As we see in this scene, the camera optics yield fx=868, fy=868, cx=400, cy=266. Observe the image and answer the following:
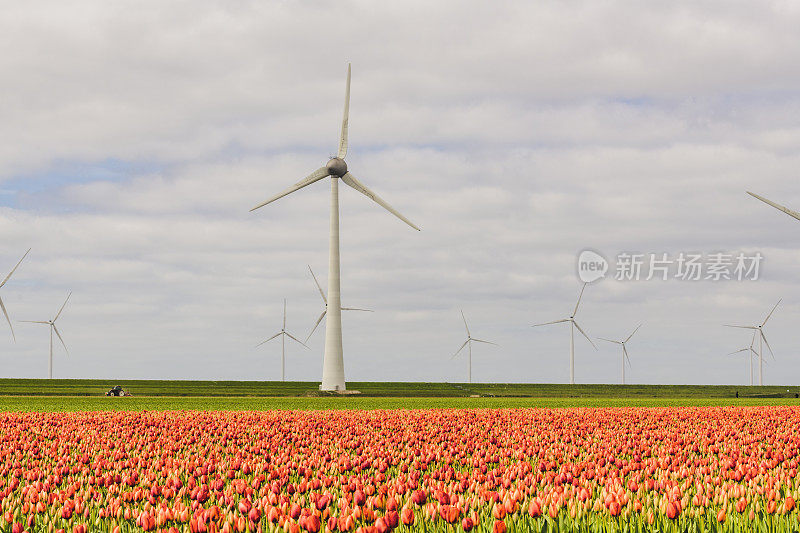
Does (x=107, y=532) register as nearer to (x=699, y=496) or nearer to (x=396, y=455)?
(x=699, y=496)

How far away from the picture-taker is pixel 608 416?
1278 inches

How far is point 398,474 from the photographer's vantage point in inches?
572

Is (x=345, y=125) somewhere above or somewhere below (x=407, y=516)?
above

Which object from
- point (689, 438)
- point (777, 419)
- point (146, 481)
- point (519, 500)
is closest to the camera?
point (519, 500)

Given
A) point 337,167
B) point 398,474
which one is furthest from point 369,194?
point 398,474

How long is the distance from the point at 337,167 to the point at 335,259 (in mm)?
10489

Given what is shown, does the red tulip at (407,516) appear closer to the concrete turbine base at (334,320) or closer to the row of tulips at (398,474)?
the row of tulips at (398,474)

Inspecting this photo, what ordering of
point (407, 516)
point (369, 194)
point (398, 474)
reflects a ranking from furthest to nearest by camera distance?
1. point (369, 194)
2. point (398, 474)
3. point (407, 516)

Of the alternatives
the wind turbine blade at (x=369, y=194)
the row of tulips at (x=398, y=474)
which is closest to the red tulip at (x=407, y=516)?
the row of tulips at (x=398, y=474)

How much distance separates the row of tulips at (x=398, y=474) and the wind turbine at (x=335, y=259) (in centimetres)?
6431

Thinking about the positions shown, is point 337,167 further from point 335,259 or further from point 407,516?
point 407,516

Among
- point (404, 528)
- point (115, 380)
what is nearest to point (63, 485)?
point (404, 528)

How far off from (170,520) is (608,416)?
2501 centimetres

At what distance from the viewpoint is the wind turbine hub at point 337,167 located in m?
97.6
